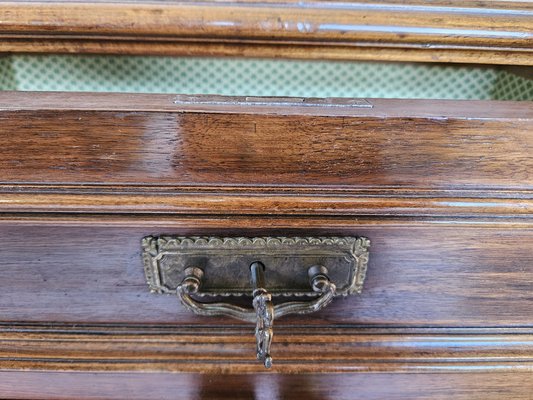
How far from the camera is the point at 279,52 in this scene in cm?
37

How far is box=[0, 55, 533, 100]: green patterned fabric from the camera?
0.56m

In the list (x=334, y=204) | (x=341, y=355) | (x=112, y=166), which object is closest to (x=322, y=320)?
(x=341, y=355)

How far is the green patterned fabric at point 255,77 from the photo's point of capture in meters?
0.56

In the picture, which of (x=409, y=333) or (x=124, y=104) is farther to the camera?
(x=409, y=333)

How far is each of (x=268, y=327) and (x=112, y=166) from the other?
6.9 inches

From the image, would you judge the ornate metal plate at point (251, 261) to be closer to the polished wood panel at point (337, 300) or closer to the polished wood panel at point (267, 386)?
the polished wood panel at point (337, 300)

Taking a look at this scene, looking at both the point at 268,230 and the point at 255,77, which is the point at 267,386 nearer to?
the point at 268,230

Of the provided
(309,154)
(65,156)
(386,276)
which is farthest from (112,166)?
(386,276)

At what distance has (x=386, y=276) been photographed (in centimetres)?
41

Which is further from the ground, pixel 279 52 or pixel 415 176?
pixel 279 52

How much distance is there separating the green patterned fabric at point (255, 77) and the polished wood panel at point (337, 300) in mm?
253

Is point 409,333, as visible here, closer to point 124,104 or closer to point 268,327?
point 268,327

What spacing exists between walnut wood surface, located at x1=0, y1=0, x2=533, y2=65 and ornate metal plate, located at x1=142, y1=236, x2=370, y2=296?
16 cm

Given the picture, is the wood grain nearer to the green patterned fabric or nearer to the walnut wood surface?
the walnut wood surface
